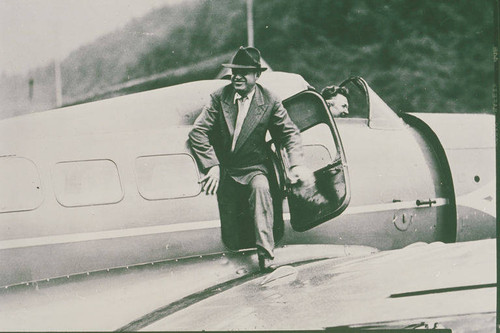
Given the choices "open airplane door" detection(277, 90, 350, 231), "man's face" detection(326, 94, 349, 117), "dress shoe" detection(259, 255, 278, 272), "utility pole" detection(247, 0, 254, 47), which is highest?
"utility pole" detection(247, 0, 254, 47)

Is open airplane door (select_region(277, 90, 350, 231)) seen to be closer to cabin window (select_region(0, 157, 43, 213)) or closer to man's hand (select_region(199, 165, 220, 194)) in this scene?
man's hand (select_region(199, 165, 220, 194))

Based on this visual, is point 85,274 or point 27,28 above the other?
point 27,28

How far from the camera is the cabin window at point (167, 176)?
2.80 m

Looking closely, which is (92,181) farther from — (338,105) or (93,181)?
(338,105)

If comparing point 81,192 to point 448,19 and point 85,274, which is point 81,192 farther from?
point 448,19

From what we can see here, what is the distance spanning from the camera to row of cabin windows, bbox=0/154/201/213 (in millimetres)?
2598

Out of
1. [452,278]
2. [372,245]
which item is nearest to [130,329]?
[372,245]

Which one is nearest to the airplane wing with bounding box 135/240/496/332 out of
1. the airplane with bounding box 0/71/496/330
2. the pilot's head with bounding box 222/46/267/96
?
the airplane with bounding box 0/71/496/330

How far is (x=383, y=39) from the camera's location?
3436 millimetres

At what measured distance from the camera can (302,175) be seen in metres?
3.09

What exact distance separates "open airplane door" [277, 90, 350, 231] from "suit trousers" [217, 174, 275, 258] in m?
0.16

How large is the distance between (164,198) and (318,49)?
1264 millimetres

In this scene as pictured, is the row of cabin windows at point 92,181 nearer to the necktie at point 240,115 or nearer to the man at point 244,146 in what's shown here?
the man at point 244,146

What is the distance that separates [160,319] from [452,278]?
1.59 metres
